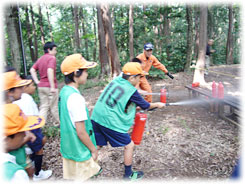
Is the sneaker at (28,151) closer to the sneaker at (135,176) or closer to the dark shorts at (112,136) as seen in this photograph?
the dark shorts at (112,136)

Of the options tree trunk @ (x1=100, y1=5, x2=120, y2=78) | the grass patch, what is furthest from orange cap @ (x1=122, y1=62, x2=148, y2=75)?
tree trunk @ (x1=100, y1=5, x2=120, y2=78)

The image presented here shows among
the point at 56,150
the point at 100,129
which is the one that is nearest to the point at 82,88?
the point at 56,150

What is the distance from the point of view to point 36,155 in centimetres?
329

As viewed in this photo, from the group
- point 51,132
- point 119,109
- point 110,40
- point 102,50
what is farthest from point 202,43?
point 51,132

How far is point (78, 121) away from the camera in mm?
2160

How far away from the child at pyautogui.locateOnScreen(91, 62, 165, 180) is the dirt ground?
94 centimetres

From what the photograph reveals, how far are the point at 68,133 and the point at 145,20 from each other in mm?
14086

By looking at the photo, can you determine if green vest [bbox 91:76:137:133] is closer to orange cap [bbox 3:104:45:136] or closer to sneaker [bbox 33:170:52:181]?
orange cap [bbox 3:104:45:136]

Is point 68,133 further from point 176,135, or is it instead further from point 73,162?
point 176,135

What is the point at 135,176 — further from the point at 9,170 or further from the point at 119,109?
the point at 9,170

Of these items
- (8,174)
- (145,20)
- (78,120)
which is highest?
(145,20)

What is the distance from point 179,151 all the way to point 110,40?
21.1ft

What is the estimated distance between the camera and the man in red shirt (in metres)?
4.75

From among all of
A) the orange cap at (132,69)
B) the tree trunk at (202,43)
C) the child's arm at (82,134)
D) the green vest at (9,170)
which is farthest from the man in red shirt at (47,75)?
the tree trunk at (202,43)
